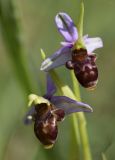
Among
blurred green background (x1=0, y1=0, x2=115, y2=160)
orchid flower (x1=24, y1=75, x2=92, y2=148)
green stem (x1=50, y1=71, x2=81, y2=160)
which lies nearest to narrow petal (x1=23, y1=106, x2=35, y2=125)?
orchid flower (x1=24, y1=75, x2=92, y2=148)

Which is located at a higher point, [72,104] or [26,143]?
[72,104]

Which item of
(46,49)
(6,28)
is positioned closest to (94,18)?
(46,49)

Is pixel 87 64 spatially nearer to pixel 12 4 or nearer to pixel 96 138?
pixel 12 4

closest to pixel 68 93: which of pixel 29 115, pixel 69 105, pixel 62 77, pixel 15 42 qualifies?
pixel 69 105

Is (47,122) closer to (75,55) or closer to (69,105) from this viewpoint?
(69,105)

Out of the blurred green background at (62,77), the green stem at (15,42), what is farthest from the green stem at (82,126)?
the blurred green background at (62,77)
